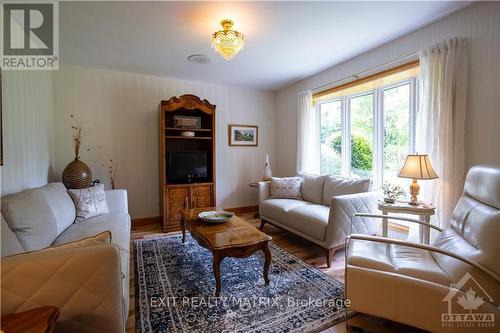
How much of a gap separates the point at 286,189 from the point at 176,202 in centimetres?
169

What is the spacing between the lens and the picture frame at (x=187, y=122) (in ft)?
12.6

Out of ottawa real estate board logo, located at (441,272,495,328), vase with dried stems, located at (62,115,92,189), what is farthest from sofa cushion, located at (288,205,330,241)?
vase with dried stems, located at (62,115,92,189)

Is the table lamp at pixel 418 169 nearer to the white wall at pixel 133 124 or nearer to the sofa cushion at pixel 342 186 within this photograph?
the sofa cushion at pixel 342 186

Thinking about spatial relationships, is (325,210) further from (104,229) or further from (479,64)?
(104,229)

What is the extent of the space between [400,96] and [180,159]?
10.4 feet

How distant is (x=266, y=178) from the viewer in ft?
14.2

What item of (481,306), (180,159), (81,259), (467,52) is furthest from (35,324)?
(467,52)

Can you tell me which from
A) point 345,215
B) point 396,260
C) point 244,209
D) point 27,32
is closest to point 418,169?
point 345,215

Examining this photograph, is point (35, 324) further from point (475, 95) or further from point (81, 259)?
point (475, 95)

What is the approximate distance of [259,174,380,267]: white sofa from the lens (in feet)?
7.97

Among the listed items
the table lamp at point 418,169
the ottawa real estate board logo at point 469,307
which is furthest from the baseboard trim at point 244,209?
the ottawa real estate board logo at point 469,307

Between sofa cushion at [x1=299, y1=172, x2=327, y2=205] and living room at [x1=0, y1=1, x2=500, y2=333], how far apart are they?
1.0 inches

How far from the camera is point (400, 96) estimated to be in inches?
110

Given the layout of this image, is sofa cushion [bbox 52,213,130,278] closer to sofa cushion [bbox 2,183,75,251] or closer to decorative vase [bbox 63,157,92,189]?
sofa cushion [bbox 2,183,75,251]
